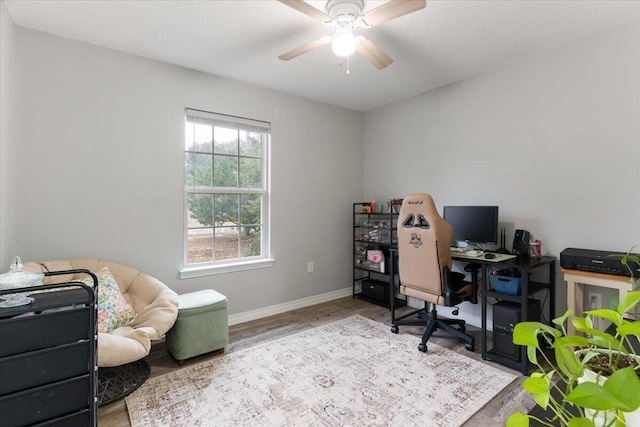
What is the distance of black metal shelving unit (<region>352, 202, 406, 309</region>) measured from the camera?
381 cm

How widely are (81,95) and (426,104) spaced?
11.0ft

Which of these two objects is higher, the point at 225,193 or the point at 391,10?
the point at 391,10

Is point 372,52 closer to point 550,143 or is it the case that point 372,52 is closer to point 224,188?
point 550,143

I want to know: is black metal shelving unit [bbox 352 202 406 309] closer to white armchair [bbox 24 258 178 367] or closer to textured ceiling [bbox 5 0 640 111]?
textured ceiling [bbox 5 0 640 111]

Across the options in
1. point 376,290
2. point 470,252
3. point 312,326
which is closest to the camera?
point 470,252

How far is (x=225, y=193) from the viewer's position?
328 centimetres

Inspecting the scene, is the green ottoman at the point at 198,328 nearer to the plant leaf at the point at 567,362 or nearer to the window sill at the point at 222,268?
the window sill at the point at 222,268

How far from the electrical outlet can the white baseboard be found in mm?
2538

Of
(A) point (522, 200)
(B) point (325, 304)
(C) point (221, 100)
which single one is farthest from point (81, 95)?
(A) point (522, 200)

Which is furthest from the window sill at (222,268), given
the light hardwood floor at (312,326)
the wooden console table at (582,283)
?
the wooden console table at (582,283)

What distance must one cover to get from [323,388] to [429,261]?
50.4 inches

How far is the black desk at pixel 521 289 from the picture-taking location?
7.63 feet

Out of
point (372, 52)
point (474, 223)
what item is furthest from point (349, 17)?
point (474, 223)

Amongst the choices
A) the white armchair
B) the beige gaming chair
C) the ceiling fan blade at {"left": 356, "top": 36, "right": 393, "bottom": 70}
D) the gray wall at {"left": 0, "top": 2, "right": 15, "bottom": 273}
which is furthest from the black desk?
the gray wall at {"left": 0, "top": 2, "right": 15, "bottom": 273}
